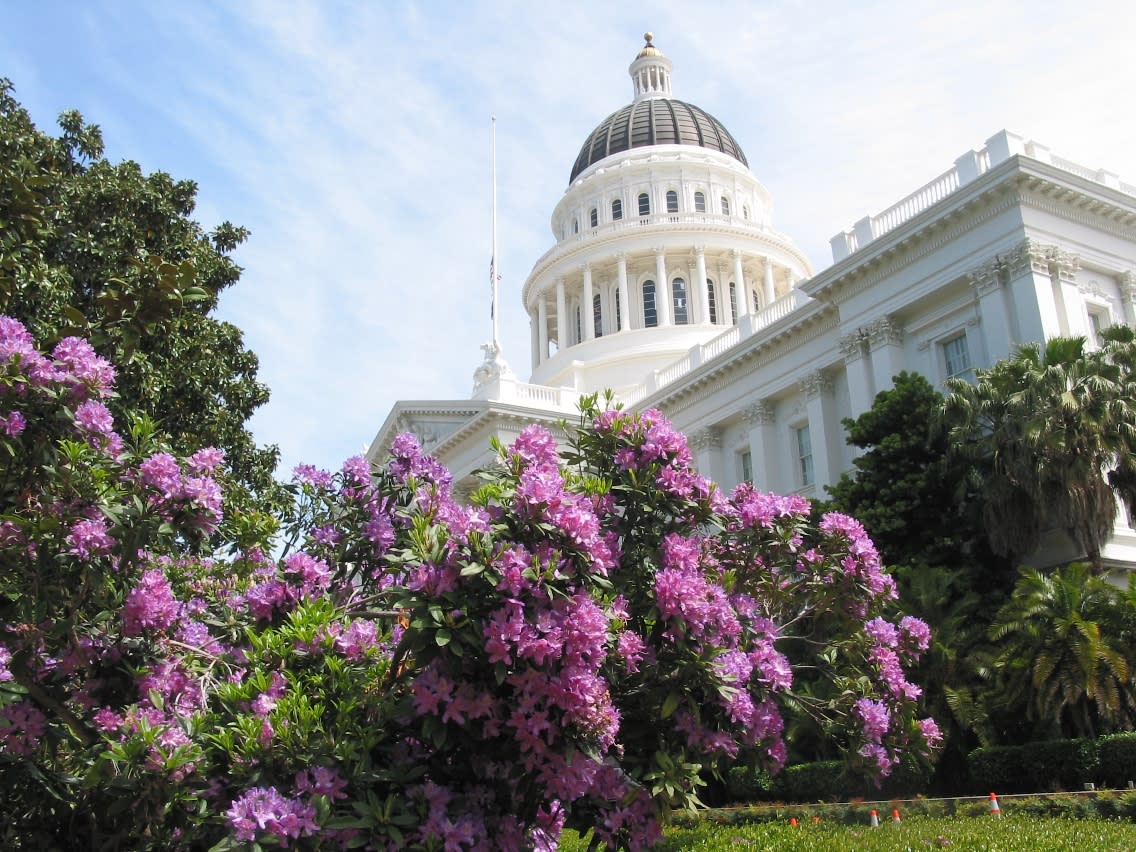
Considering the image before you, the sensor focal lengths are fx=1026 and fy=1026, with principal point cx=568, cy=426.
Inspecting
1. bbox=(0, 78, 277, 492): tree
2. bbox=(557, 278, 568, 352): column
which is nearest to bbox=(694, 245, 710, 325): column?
bbox=(557, 278, 568, 352): column

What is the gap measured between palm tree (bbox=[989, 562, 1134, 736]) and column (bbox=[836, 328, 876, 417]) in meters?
11.6

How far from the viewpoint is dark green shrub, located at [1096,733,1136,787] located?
52.5 ft

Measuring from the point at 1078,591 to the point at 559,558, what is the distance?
15169 millimetres

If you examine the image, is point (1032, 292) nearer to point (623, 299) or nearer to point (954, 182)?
point (954, 182)

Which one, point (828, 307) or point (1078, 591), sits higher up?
point (828, 307)

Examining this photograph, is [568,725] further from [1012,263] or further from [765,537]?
[1012,263]

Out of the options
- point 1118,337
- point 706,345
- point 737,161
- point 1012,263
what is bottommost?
point 1118,337

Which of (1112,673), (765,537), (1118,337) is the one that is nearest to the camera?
(765,537)

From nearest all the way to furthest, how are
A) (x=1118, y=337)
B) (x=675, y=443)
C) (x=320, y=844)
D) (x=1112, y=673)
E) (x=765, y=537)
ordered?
1. (x=320, y=844)
2. (x=675, y=443)
3. (x=765, y=537)
4. (x=1112, y=673)
5. (x=1118, y=337)

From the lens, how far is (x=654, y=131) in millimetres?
64125

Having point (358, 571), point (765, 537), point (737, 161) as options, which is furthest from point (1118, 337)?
point (737, 161)

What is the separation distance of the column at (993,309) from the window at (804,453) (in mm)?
8549

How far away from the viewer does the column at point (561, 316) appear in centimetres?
5875

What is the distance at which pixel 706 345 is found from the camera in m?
40.6
